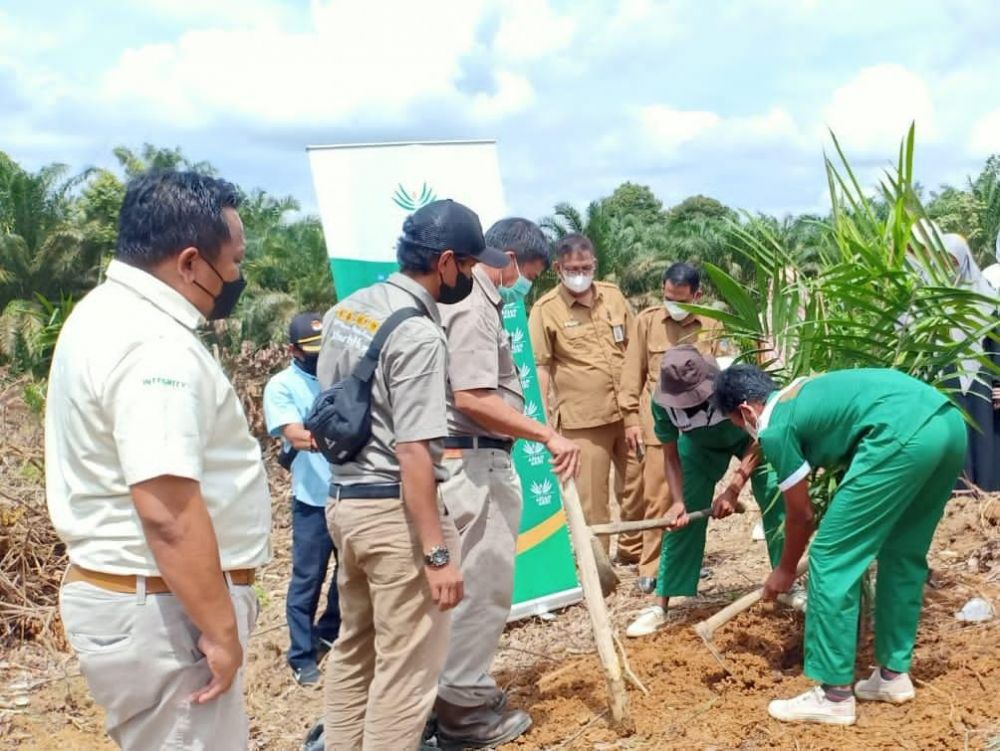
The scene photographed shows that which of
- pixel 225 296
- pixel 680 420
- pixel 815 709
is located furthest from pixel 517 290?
pixel 225 296

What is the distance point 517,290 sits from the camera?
448 cm

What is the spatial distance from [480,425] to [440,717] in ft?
3.64

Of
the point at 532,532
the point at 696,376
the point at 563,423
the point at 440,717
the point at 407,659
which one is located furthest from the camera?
the point at 563,423

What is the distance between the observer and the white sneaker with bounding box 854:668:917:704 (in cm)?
354

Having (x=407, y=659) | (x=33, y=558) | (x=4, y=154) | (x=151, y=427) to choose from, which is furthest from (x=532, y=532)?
(x=4, y=154)

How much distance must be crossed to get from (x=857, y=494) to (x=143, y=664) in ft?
7.73

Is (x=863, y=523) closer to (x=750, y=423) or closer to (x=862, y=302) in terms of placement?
(x=750, y=423)

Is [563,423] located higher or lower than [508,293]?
lower

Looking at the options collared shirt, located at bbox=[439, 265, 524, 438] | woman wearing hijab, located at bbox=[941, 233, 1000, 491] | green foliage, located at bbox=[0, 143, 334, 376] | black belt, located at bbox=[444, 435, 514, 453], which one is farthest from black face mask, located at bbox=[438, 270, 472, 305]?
green foliage, located at bbox=[0, 143, 334, 376]

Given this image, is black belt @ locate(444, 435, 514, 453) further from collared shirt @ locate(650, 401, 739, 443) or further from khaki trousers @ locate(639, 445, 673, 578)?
khaki trousers @ locate(639, 445, 673, 578)

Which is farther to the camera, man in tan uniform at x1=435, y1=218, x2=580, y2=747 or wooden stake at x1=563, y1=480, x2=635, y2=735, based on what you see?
wooden stake at x1=563, y1=480, x2=635, y2=735

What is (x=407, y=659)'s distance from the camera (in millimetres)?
2990

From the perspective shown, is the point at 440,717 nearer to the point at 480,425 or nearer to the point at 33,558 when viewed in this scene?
the point at 480,425

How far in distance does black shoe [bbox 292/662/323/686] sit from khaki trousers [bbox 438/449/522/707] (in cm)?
117
